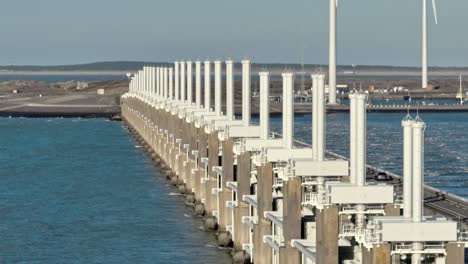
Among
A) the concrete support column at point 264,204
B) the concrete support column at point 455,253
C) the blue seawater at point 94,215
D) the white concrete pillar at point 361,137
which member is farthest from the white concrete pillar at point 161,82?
the concrete support column at point 455,253

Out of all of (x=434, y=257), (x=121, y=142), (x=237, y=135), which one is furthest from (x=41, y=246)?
(x=121, y=142)

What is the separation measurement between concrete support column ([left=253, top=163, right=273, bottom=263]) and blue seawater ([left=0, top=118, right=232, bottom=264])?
1138 centimetres

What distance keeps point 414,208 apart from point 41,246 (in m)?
41.7

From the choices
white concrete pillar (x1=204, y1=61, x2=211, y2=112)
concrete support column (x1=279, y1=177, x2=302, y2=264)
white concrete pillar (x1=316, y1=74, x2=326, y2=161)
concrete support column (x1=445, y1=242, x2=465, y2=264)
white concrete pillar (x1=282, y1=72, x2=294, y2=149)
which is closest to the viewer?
concrete support column (x1=445, y1=242, x2=465, y2=264)

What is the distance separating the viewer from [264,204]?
215 feet

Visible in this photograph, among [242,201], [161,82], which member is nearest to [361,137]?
[242,201]

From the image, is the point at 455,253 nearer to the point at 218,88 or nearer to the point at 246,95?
the point at 246,95

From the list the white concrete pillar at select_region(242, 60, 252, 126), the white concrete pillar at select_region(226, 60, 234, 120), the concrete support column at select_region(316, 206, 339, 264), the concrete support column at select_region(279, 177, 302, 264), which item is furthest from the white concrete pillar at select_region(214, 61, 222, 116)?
the concrete support column at select_region(316, 206, 339, 264)

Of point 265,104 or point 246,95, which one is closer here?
point 265,104

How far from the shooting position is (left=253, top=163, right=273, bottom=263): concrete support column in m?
65.1

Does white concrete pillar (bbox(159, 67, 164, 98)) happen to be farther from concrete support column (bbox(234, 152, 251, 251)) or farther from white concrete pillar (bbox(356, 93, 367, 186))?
white concrete pillar (bbox(356, 93, 367, 186))

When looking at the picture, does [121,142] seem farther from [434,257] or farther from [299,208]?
[434,257]

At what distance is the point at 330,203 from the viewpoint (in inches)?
1997

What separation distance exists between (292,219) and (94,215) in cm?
4199
